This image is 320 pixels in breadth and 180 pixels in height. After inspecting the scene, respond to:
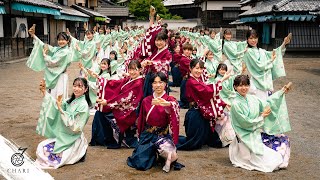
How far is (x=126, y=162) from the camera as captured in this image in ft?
19.2

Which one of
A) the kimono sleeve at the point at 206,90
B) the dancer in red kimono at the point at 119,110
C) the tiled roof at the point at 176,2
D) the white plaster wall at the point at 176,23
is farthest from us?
Answer: the tiled roof at the point at 176,2

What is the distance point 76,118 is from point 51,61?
2.58 m

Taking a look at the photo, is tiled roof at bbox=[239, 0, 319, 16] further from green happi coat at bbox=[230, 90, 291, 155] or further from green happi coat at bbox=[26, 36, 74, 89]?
green happi coat at bbox=[230, 90, 291, 155]

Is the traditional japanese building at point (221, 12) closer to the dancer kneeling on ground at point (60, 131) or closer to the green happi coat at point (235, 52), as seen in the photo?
the green happi coat at point (235, 52)

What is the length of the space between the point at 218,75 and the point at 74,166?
4.18 metres

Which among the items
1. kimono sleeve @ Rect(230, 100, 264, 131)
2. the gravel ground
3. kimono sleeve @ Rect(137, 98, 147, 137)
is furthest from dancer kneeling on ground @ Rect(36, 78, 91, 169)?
kimono sleeve @ Rect(230, 100, 264, 131)

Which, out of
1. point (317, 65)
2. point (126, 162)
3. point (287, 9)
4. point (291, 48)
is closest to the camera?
point (126, 162)

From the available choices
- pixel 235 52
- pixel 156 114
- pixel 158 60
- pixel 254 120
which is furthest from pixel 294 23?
pixel 156 114

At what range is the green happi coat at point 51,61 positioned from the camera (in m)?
7.87

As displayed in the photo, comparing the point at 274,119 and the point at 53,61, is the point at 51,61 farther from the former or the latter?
the point at 274,119

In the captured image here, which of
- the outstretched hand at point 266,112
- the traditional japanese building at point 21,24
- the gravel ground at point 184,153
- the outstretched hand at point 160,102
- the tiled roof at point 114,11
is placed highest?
the tiled roof at point 114,11

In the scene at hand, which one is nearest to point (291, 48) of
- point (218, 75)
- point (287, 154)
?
point (218, 75)

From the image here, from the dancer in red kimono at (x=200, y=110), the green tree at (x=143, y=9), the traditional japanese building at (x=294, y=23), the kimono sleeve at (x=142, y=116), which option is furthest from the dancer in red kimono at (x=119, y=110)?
the green tree at (x=143, y=9)

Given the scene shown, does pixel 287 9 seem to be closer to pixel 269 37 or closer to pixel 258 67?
pixel 269 37
